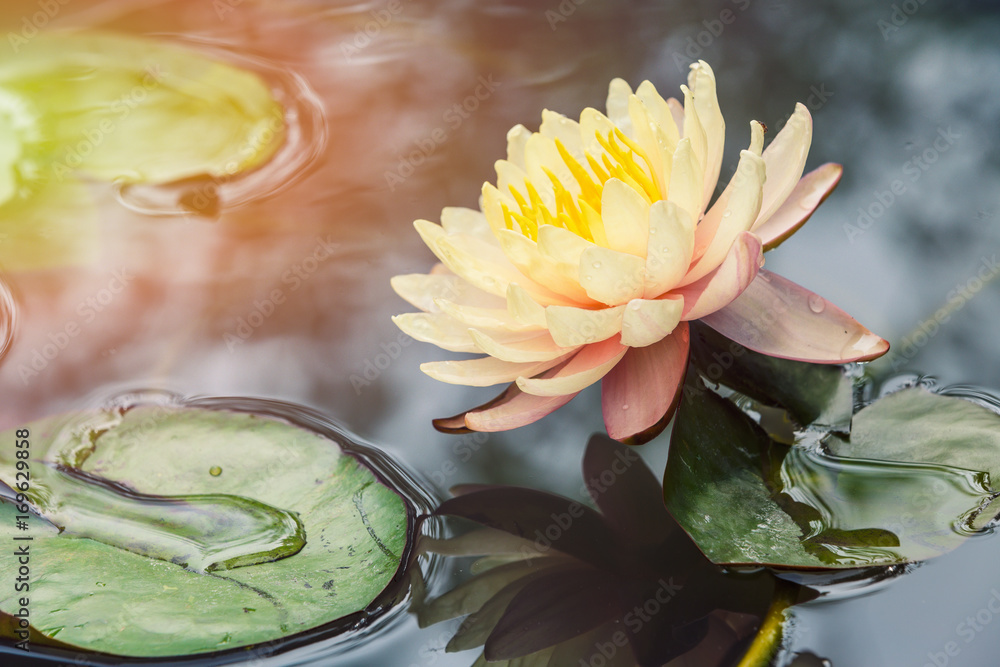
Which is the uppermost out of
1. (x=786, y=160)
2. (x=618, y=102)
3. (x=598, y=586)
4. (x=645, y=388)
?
(x=618, y=102)

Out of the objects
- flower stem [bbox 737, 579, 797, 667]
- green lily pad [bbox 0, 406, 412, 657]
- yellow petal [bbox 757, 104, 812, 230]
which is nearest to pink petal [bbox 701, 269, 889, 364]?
yellow petal [bbox 757, 104, 812, 230]

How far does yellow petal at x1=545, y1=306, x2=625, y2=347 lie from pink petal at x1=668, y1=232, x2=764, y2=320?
12cm

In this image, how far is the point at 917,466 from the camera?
100cm

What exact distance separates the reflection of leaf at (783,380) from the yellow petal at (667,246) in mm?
236

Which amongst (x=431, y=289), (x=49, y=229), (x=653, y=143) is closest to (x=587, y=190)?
(x=653, y=143)

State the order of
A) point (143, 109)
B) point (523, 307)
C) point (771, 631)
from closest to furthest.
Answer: point (771, 631), point (523, 307), point (143, 109)

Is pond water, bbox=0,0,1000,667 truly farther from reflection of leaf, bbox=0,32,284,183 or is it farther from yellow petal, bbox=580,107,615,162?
yellow petal, bbox=580,107,615,162

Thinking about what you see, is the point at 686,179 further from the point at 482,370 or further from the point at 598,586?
the point at 598,586

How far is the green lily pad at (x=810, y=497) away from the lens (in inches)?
36.1

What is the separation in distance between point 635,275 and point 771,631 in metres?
0.51

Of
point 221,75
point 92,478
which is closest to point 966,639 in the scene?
point 92,478

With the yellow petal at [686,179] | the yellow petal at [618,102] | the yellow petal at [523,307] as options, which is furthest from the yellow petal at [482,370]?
the yellow petal at [618,102]

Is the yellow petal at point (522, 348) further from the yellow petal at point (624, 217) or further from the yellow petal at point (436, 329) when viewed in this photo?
the yellow petal at point (624, 217)

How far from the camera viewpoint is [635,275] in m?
0.99
